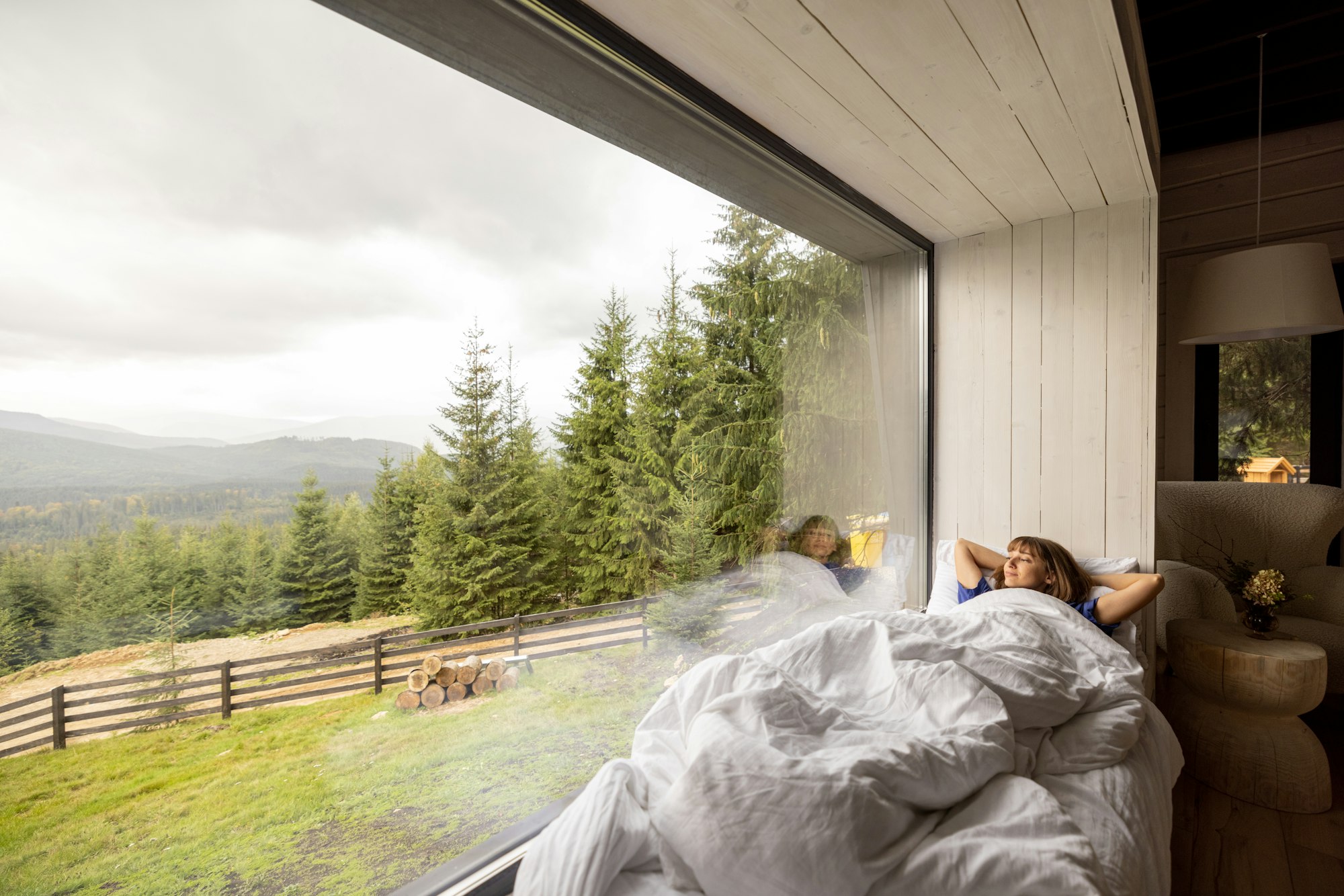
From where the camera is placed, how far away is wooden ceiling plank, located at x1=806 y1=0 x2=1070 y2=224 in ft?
4.23

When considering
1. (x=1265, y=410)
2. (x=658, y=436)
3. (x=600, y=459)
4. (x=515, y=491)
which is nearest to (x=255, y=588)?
(x=515, y=491)

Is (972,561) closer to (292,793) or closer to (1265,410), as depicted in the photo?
(1265,410)

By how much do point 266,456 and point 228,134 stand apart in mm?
466

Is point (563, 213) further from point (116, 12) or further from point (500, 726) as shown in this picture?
point (500, 726)

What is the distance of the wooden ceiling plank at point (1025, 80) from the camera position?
129cm

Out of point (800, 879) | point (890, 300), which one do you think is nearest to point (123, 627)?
point (800, 879)

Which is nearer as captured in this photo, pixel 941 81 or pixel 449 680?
pixel 449 680

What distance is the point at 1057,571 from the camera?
218 centimetres

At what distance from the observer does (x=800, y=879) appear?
2.57ft

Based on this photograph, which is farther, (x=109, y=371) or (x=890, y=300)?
(x=890, y=300)

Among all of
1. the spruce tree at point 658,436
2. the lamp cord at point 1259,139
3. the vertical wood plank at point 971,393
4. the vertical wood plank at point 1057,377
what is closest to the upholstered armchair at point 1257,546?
the vertical wood plank at point 1057,377

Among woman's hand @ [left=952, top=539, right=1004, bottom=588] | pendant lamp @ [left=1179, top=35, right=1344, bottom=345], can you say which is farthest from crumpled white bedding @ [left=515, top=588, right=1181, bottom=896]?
pendant lamp @ [left=1179, top=35, right=1344, bottom=345]

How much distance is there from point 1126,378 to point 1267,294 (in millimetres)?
564

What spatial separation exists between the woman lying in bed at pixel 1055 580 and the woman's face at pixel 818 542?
565 millimetres
